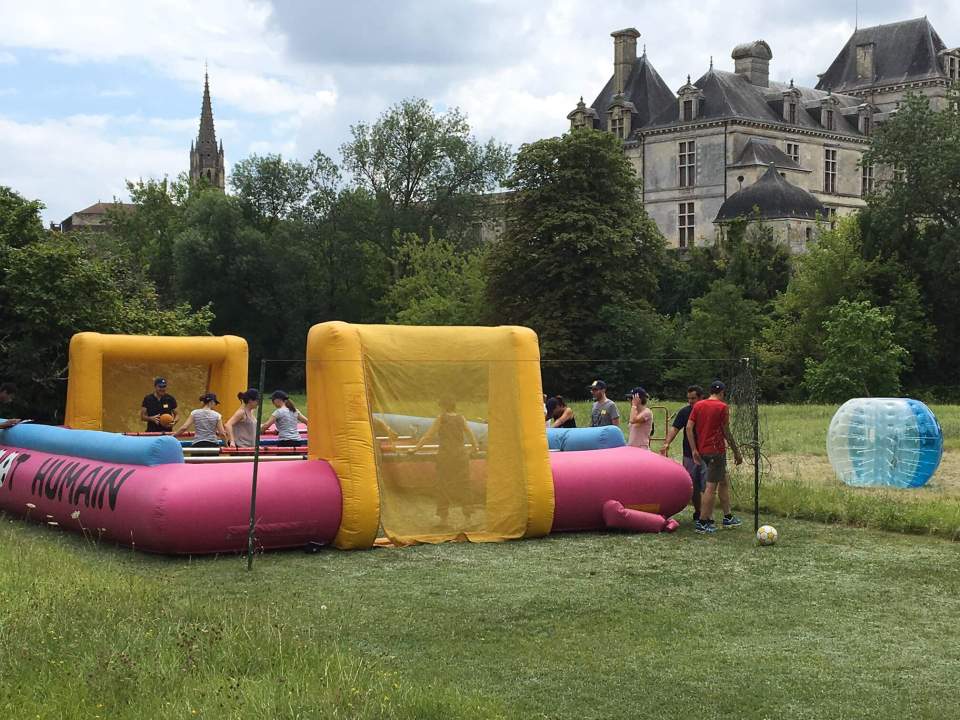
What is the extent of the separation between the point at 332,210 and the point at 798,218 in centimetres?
2835

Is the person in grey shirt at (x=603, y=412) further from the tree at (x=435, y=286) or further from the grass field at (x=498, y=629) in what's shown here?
the tree at (x=435, y=286)

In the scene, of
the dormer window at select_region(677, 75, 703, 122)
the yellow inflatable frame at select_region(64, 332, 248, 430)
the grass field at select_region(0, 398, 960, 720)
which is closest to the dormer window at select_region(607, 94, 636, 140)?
the dormer window at select_region(677, 75, 703, 122)

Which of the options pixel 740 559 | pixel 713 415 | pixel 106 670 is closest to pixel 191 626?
pixel 106 670

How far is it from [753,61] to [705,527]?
229 feet

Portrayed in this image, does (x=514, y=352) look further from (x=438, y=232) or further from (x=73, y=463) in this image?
(x=438, y=232)

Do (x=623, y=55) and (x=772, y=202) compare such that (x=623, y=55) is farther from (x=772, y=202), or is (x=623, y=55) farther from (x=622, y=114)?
(x=772, y=202)

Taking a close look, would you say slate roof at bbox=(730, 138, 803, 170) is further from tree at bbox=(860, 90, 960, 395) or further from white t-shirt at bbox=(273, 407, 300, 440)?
white t-shirt at bbox=(273, 407, 300, 440)

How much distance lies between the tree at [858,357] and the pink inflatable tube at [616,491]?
3921cm

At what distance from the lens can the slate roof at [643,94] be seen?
8306cm

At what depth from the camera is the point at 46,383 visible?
29188mm

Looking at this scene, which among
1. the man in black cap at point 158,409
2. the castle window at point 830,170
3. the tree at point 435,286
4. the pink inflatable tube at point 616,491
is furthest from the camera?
the castle window at point 830,170

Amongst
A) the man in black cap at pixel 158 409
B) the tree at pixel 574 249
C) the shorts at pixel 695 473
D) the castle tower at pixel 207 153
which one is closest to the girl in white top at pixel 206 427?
the man in black cap at pixel 158 409

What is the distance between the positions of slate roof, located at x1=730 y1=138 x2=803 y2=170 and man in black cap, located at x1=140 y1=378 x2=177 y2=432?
58205 mm

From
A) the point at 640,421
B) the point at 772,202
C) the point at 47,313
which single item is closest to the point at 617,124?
the point at 772,202
